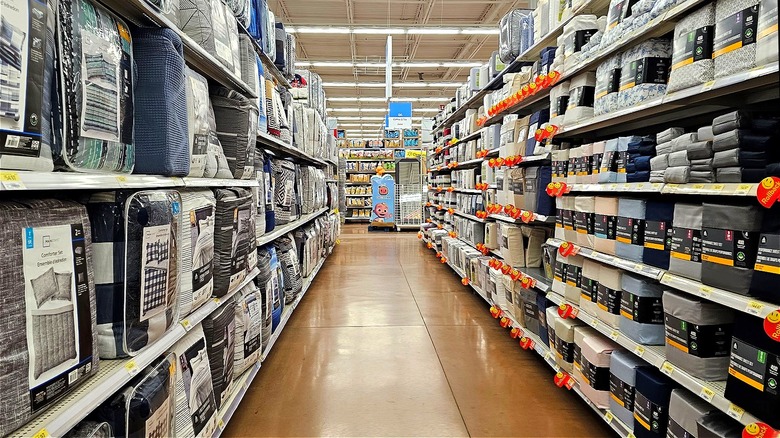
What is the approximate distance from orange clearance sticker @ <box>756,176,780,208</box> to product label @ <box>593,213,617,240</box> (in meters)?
0.88

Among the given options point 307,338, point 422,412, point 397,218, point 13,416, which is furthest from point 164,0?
point 397,218

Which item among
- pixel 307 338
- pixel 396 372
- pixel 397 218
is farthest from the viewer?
pixel 397 218

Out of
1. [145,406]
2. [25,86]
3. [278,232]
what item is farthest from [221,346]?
[25,86]

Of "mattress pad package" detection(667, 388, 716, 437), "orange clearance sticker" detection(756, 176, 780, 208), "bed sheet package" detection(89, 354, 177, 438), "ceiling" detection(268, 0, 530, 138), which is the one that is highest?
"ceiling" detection(268, 0, 530, 138)

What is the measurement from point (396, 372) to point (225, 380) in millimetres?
1275

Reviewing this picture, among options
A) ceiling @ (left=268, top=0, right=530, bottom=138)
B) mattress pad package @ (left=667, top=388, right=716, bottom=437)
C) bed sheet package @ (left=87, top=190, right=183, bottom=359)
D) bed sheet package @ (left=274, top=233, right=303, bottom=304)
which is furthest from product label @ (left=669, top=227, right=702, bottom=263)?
ceiling @ (left=268, top=0, right=530, bottom=138)

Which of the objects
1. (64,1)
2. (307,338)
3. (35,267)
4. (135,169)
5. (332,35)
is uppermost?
(332,35)

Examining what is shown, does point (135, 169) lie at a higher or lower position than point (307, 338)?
higher

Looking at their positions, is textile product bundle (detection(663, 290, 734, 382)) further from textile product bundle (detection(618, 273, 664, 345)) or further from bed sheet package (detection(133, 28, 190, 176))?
bed sheet package (detection(133, 28, 190, 176))

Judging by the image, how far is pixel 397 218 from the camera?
40.7ft

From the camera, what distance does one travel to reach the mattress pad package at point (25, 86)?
33.3 inches

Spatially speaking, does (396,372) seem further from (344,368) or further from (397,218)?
(397,218)

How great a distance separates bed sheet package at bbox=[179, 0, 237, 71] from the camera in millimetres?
1896

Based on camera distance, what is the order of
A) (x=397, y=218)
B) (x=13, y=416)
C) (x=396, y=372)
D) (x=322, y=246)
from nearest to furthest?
1. (x=13, y=416)
2. (x=396, y=372)
3. (x=322, y=246)
4. (x=397, y=218)
